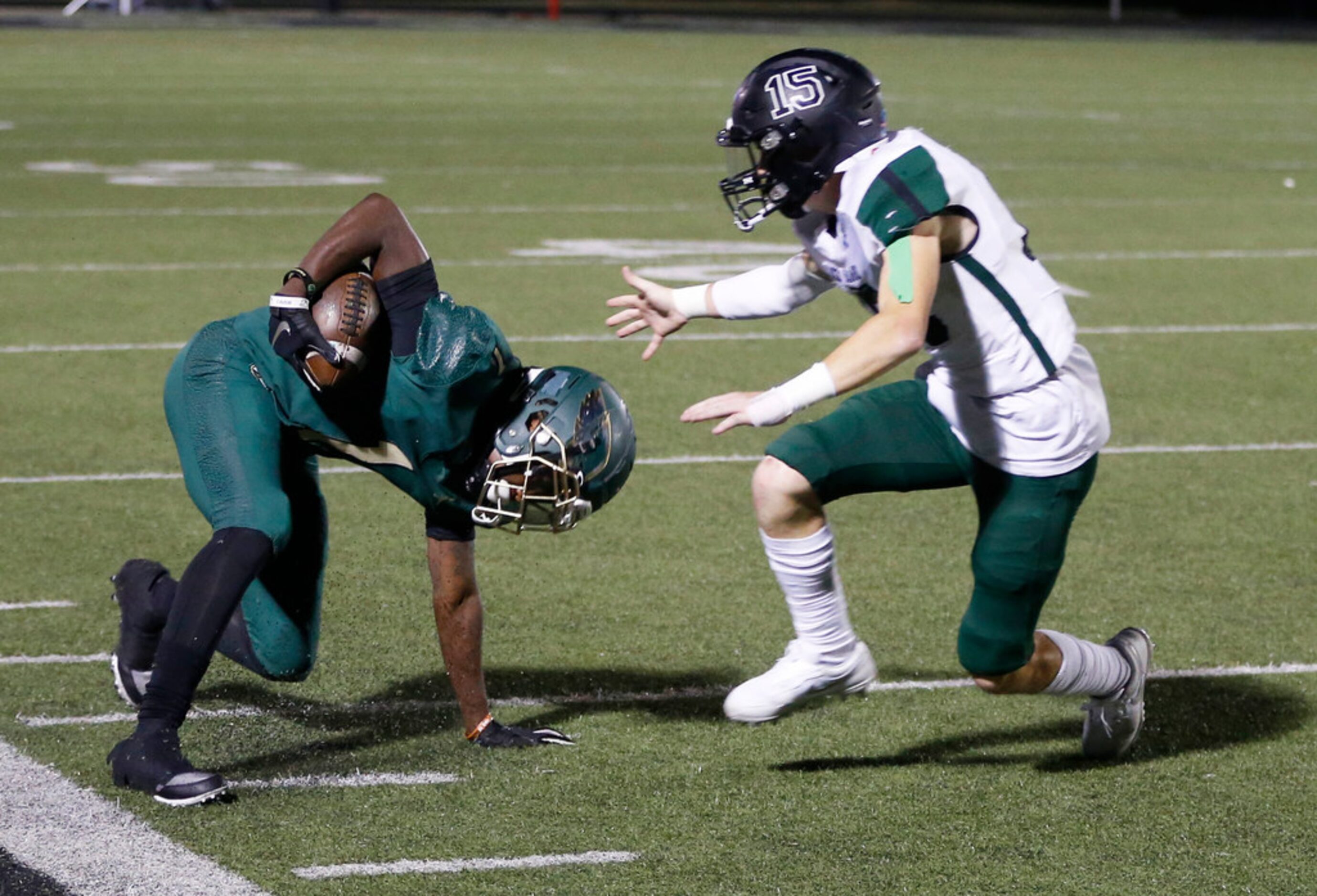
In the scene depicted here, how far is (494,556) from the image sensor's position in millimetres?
6180

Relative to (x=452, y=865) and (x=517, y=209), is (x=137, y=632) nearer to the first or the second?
(x=452, y=865)

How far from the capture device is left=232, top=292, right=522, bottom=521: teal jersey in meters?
4.00

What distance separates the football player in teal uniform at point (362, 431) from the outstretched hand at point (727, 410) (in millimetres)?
295

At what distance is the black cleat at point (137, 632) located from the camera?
4.57m

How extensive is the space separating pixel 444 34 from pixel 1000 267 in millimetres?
28562

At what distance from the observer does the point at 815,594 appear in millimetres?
4230

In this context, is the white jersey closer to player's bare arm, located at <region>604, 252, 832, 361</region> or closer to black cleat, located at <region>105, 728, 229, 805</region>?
player's bare arm, located at <region>604, 252, 832, 361</region>

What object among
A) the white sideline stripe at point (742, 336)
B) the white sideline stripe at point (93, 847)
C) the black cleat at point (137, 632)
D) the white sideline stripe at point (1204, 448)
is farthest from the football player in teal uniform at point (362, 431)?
the white sideline stripe at point (742, 336)

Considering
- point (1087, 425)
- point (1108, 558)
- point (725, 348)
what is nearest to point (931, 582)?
point (1108, 558)

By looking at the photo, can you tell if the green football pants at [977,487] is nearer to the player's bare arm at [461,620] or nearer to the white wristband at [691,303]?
the white wristband at [691,303]

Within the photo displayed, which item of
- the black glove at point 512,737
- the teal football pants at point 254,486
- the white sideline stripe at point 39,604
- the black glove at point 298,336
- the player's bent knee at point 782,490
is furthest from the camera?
the white sideline stripe at point 39,604

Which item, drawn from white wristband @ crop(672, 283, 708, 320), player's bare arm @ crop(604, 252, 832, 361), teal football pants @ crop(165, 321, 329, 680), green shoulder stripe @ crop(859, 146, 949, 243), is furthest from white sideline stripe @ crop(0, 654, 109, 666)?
green shoulder stripe @ crop(859, 146, 949, 243)

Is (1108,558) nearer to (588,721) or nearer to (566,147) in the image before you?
(588,721)

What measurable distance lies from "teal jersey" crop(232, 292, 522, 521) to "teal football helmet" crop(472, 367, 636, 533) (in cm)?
10
